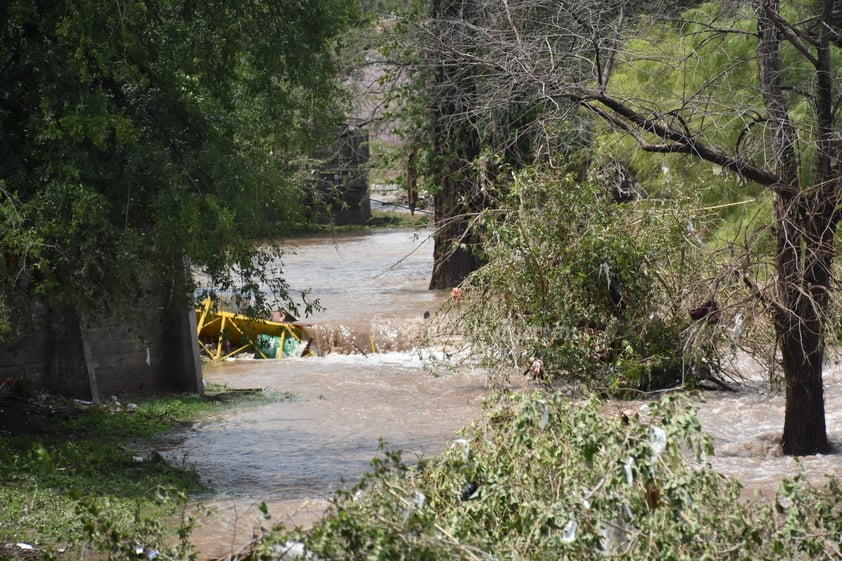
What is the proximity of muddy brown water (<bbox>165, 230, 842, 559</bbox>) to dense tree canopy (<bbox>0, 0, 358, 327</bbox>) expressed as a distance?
2.11 meters

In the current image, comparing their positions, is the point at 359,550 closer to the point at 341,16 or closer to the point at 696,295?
the point at 341,16

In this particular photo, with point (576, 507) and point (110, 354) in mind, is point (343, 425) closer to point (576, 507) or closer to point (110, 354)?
point (110, 354)

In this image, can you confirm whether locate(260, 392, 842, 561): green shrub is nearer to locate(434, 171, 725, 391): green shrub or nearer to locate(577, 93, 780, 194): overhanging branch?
locate(577, 93, 780, 194): overhanging branch

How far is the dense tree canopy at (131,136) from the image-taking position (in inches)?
368

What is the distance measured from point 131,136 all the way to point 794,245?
5.83 metres

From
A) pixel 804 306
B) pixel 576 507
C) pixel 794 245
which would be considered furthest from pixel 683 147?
pixel 576 507

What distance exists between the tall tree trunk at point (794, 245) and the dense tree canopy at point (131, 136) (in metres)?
4.33

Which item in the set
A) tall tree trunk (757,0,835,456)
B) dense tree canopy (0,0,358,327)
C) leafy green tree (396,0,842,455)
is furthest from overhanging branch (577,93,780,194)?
dense tree canopy (0,0,358,327)

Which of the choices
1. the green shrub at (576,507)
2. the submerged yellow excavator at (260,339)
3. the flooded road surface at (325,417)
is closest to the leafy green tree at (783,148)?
the flooded road surface at (325,417)

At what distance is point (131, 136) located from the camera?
31.4 ft

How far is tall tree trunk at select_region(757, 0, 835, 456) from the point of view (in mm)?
9828

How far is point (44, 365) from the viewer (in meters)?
13.7

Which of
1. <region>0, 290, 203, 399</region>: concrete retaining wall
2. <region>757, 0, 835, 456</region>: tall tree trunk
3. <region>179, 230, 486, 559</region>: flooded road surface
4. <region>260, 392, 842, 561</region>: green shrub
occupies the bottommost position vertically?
<region>179, 230, 486, 559</region>: flooded road surface

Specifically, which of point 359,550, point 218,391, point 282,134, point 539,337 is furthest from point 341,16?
point 359,550
